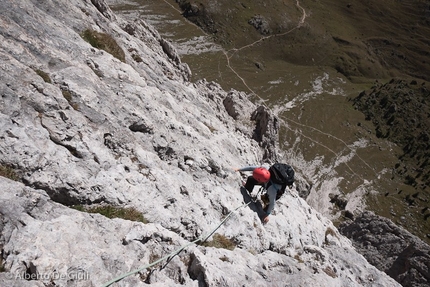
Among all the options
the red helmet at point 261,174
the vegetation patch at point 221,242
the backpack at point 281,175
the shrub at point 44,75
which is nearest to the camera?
the vegetation patch at point 221,242

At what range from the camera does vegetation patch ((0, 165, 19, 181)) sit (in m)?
10.6

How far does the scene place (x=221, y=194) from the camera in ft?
57.8

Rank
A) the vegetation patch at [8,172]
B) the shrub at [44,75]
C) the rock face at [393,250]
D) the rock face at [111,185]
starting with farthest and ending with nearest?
the rock face at [393,250]
the shrub at [44,75]
the vegetation patch at [8,172]
the rock face at [111,185]

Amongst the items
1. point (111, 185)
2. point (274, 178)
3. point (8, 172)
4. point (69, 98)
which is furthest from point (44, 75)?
point (274, 178)

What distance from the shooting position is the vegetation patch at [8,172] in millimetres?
10609

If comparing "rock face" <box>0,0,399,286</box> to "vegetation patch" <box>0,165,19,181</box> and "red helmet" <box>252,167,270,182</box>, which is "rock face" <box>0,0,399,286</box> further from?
"red helmet" <box>252,167,270,182</box>

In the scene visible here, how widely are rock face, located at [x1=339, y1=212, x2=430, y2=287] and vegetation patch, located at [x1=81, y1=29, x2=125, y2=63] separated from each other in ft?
139

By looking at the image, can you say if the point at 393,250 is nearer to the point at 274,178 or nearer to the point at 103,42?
the point at 274,178

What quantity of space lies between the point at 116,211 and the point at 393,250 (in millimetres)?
46120

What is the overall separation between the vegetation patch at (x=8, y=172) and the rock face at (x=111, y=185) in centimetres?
4

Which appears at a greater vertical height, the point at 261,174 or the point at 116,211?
the point at 261,174

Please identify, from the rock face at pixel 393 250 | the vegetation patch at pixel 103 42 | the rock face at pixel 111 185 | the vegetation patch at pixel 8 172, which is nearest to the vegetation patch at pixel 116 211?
the rock face at pixel 111 185

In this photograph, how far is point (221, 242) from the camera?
15.2 m

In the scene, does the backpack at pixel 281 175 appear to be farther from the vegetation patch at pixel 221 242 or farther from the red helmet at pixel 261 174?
the vegetation patch at pixel 221 242
